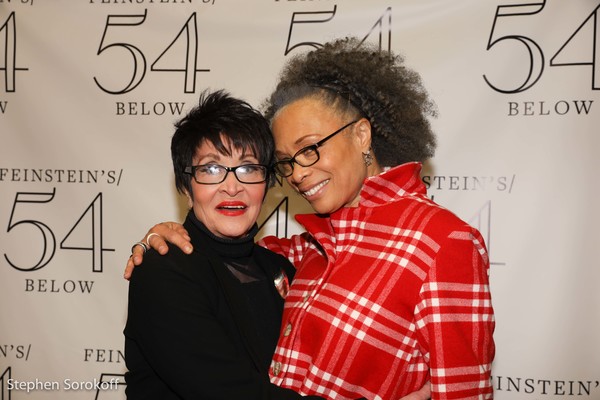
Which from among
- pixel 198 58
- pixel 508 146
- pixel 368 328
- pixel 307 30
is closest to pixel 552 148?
pixel 508 146

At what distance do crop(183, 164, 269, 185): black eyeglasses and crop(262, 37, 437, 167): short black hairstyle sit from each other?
7.3 inches

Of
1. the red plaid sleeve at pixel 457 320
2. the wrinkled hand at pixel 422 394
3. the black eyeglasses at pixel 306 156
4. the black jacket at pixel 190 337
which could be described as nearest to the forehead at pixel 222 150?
the black eyeglasses at pixel 306 156

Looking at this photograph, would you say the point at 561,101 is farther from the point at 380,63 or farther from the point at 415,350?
the point at 415,350

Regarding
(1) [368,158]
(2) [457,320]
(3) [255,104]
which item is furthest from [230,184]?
(3) [255,104]

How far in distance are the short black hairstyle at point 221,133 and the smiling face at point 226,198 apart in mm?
16

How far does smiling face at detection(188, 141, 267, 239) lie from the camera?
1436 mm

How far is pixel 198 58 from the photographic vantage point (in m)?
2.20

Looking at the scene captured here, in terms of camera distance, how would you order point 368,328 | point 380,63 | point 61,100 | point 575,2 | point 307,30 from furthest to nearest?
point 61,100 < point 307,30 < point 575,2 < point 380,63 < point 368,328

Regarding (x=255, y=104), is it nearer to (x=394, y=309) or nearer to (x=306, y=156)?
(x=306, y=156)

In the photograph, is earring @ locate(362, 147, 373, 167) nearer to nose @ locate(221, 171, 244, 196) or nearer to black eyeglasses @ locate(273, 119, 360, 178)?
black eyeglasses @ locate(273, 119, 360, 178)

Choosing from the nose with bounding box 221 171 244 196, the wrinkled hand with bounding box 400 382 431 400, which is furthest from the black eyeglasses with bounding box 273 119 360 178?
the wrinkled hand with bounding box 400 382 431 400

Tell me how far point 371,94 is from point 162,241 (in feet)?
2.08

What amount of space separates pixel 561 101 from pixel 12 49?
6.83ft

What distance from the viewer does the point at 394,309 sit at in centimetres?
123
